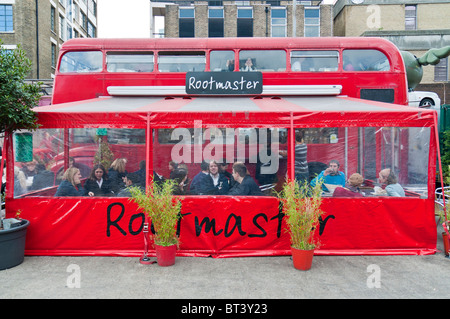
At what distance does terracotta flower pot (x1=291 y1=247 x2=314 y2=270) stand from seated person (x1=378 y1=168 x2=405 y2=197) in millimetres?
2093

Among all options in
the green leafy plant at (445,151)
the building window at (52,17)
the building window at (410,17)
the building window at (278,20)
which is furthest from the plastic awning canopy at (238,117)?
the building window at (278,20)

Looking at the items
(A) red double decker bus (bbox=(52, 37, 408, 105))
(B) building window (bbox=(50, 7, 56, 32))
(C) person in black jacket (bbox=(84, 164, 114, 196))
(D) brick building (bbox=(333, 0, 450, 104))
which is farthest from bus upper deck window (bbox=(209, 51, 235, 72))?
(B) building window (bbox=(50, 7, 56, 32))

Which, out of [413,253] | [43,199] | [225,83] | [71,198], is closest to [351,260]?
[413,253]

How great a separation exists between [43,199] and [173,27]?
30.1 meters

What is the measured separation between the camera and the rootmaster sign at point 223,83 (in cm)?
756

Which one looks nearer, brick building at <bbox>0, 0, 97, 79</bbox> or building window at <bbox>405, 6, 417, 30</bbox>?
brick building at <bbox>0, 0, 97, 79</bbox>

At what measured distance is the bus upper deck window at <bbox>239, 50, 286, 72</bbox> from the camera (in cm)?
783

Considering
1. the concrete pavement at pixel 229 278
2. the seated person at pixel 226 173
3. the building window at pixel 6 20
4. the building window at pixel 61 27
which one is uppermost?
the building window at pixel 61 27

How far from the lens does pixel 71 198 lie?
592 cm

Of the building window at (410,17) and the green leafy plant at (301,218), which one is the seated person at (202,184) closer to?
the green leafy plant at (301,218)

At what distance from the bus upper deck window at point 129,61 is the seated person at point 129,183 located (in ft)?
8.68

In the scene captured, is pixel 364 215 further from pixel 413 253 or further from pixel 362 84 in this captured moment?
pixel 362 84

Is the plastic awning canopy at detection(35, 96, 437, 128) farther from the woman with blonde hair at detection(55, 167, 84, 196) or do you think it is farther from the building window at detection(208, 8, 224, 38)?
the building window at detection(208, 8, 224, 38)

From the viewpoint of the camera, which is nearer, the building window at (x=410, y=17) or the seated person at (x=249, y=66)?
the seated person at (x=249, y=66)
